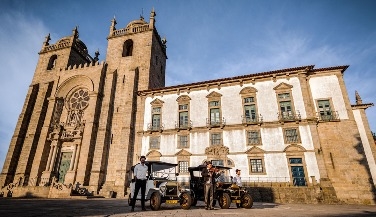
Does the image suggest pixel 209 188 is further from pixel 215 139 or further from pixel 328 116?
pixel 328 116

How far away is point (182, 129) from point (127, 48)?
1706cm

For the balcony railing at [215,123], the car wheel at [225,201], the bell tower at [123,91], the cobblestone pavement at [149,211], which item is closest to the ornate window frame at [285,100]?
the balcony railing at [215,123]

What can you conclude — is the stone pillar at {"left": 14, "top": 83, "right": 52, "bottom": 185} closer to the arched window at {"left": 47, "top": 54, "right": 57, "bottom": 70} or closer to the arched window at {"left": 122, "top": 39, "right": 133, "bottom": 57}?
the arched window at {"left": 47, "top": 54, "right": 57, "bottom": 70}

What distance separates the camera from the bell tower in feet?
72.8

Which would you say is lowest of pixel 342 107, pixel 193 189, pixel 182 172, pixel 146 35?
pixel 193 189

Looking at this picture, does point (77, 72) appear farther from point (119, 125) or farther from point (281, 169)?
point (281, 169)

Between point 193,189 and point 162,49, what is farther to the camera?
point 162,49

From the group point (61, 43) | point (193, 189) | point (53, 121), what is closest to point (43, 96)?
point (53, 121)

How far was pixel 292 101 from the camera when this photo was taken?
19.6m

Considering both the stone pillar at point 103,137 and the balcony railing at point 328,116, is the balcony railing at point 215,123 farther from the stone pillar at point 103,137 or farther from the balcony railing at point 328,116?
the stone pillar at point 103,137

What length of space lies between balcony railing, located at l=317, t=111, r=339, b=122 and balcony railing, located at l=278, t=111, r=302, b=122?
163cm

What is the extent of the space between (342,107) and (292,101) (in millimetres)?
3887

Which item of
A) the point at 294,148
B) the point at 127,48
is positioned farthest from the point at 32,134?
the point at 294,148

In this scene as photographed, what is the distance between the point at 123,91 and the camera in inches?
1048
